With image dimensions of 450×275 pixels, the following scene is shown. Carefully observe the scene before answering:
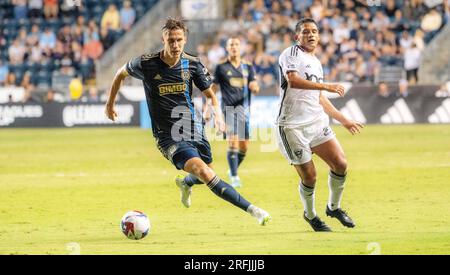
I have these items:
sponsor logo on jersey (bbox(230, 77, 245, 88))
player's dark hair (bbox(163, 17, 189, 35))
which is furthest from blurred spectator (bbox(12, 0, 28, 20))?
player's dark hair (bbox(163, 17, 189, 35))

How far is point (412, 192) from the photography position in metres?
15.0

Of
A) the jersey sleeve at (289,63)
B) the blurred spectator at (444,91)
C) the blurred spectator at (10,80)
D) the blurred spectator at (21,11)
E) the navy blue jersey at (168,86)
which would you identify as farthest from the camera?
the blurred spectator at (21,11)

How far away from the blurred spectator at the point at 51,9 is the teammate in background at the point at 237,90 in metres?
21.2

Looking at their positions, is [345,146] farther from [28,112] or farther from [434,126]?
[28,112]

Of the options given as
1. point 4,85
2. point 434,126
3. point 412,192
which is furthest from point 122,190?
point 4,85

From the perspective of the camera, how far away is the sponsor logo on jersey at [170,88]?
1140 cm

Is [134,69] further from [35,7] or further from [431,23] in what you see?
[35,7]

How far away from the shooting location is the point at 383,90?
29500 mm

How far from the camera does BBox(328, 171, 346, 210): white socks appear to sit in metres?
11.5

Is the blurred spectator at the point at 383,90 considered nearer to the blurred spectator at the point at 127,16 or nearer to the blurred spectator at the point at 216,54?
the blurred spectator at the point at 216,54

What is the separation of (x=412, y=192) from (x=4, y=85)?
22556 mm

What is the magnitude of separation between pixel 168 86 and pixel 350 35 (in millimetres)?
21424

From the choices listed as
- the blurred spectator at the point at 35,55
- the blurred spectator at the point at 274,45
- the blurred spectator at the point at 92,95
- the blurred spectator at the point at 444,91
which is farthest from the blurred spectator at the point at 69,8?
the blurred spectator at the point at 444,91

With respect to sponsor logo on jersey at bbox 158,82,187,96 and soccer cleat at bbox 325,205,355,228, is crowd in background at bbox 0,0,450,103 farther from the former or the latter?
sponsor logo on jersey at bbox 158,82,187,96
